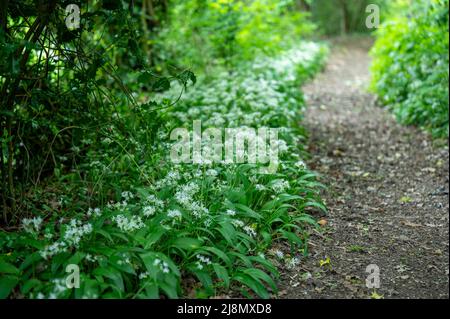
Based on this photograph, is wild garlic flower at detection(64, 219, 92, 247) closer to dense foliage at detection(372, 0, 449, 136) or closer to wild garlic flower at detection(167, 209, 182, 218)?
wild garlic flower at detection(167, 209, 182, 218)

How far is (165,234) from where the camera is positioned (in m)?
3.57

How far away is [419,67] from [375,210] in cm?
449

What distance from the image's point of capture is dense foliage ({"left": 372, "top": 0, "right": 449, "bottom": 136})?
7.67 meters

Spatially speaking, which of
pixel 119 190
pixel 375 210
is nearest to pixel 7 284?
pixel 119 190

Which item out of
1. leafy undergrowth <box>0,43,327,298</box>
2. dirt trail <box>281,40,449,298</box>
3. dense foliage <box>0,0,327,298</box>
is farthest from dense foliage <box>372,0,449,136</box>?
leafy undergrowth <box>0,43,327,298</box>

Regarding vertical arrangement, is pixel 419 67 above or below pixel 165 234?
above

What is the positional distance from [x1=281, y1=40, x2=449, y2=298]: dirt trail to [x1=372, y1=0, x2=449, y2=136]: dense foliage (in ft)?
0.96

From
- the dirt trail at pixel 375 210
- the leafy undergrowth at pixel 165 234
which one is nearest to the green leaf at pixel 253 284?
the leafy undergrowth at pixel 165 234

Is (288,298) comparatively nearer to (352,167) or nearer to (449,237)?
(449,237)

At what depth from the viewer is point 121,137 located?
4656 mm

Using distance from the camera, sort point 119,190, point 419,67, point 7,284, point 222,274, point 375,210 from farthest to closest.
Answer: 1. point 419,67
2. point 375,210
3. point 119,190
4. point 222,274
5. point 7,284

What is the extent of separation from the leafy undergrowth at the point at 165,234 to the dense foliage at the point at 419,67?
11.0 feet

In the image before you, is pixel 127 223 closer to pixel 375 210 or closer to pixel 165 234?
pixel 165 234
